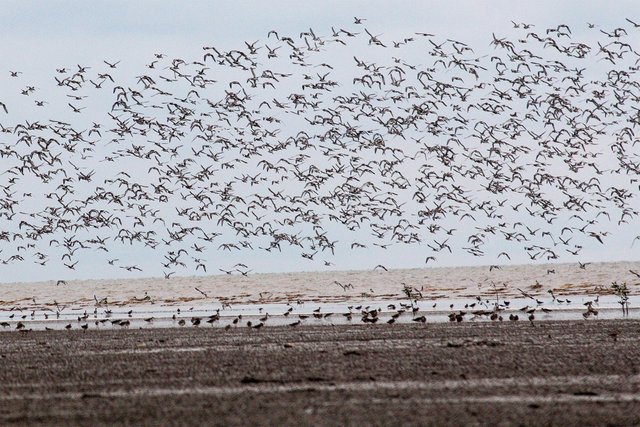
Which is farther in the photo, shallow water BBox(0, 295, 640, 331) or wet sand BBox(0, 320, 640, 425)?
shallow water BBox(0, 295, 640, 331)

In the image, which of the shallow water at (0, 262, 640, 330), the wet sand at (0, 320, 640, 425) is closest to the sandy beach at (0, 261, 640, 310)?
the shallow water at (0, 262, 640, 330)

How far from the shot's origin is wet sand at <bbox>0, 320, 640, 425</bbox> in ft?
38.6

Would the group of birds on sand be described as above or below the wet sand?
above

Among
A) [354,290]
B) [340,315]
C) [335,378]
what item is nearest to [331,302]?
[340,315]

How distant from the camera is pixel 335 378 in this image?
48.1 feet

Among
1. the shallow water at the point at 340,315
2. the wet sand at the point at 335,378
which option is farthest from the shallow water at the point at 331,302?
the wet sand at the point at 335,378

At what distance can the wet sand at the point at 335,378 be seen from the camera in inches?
464

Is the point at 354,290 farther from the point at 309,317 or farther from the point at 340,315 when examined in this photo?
the point at 309,317

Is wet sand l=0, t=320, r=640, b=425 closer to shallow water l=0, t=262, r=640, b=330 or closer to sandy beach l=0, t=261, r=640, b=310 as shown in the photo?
shallow water l=0, t=262, r=640, b=330

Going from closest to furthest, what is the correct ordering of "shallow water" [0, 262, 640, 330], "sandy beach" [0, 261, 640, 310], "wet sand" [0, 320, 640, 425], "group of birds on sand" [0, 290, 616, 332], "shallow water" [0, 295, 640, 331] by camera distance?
"wet sand" [0, 320, 640, 425], "group of birds on sand" [0, 290, 616, 332], "shallow water" [0, 295, 640, 331], "shallow water" [0, 262, 640, 330], "sandy beach" [0, 261, 640, 310]

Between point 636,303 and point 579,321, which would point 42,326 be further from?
point 636,303

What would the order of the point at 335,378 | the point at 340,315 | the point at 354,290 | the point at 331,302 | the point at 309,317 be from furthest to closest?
the point at 354,290 → the point at 331,302 → the point at 340,315 → the point at 309,317 → the point at 335,378

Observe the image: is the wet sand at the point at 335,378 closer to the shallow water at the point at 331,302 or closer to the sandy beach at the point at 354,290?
the shallow water at the point at 331,302

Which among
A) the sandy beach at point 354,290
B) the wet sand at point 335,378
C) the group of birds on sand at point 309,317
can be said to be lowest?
the wet sand at point 335,378
